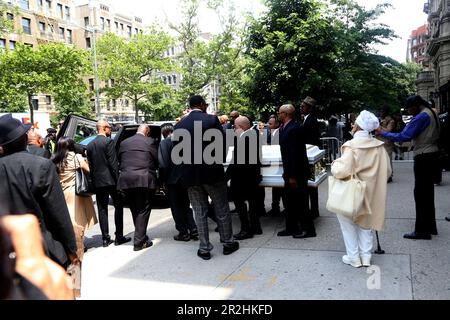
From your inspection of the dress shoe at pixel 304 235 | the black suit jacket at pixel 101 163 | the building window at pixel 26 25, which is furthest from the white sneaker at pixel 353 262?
the building window at pixel 26 25

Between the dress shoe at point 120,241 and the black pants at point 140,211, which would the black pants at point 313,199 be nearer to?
the black pants at point 140,211

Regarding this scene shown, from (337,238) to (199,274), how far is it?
7.20 ft

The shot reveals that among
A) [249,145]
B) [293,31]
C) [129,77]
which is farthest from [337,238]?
[129,77]

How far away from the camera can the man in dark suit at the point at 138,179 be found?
5703 mm

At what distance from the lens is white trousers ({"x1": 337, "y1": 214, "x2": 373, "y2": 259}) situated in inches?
179

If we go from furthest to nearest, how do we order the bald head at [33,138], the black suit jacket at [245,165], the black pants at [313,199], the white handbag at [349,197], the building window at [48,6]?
the building window at [48,6] < the black pants at [313,199] < the black suit jacket at [245,165] < the bald head at [33,138] < the white handbag at [349,197]

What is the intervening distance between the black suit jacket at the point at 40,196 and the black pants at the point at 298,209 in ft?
11.2

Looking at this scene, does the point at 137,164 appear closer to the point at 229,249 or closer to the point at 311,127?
the point at 229,249

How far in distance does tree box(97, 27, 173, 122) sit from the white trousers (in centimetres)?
3712

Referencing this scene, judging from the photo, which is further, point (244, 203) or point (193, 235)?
point (193, 235)

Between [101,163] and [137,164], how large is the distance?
674 millimetres

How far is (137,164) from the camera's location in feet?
19.0

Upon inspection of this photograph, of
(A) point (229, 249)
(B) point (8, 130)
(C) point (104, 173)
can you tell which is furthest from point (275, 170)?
(B) point (8, 130)

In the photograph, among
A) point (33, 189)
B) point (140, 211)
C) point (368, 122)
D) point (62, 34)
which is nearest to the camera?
point (33, 189)
